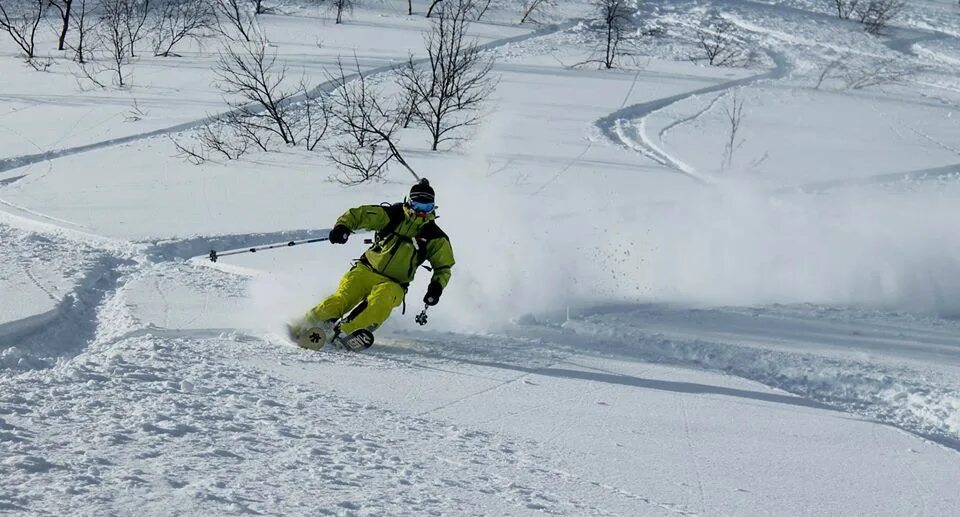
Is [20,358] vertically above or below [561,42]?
below

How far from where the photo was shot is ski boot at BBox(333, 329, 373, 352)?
7.80m

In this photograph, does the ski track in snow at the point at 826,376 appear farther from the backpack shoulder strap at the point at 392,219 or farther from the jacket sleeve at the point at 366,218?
the jacket sleeve at the point at 366,218

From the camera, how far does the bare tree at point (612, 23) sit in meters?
32.5

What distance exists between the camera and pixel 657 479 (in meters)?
5.47

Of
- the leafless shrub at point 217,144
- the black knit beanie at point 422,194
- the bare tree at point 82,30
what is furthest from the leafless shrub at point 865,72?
the black knit beanie at point 422,194

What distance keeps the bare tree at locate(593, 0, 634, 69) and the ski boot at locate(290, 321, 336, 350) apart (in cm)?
2470

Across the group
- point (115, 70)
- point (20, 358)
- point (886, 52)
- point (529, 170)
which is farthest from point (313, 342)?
point (886, 52)

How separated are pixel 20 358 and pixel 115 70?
76.1ft

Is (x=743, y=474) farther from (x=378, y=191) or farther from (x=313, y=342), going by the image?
(x=378, y=191)

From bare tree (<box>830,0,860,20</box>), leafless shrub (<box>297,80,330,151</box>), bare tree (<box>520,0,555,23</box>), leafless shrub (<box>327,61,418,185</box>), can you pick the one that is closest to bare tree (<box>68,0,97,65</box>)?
leafless shrub (<box>297,80,330,151</box>)

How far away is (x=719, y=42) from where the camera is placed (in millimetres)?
35375

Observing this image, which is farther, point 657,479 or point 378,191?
point 378,191

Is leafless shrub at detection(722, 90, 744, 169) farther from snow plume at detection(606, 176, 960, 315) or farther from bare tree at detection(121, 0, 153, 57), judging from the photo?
bare tree at detection(121, 0, 153, 57)

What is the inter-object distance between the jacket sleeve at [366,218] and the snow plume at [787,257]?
3.35 m
